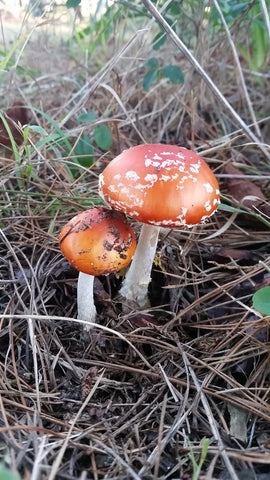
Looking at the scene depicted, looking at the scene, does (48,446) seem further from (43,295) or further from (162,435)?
(43,295)

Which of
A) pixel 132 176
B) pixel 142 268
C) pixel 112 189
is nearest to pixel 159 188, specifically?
A: pixel 132 176

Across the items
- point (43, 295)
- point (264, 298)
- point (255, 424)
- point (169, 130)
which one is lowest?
point (255, 424)

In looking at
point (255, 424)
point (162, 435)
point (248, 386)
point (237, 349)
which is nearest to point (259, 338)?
point (237, 349)

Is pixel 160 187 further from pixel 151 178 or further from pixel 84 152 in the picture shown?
pixel 84 152

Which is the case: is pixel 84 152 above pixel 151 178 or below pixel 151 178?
below

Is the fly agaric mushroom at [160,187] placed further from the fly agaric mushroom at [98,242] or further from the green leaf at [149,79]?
the green leaf at [149,79]

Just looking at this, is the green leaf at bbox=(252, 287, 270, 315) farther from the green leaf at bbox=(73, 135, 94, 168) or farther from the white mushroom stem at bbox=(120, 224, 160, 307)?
the green leaf at bbox=(73, 135, 94, 168)

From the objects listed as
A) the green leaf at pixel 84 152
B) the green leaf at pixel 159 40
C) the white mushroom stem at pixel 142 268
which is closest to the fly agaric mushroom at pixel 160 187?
the white mushroom stem at pixel 142 268
